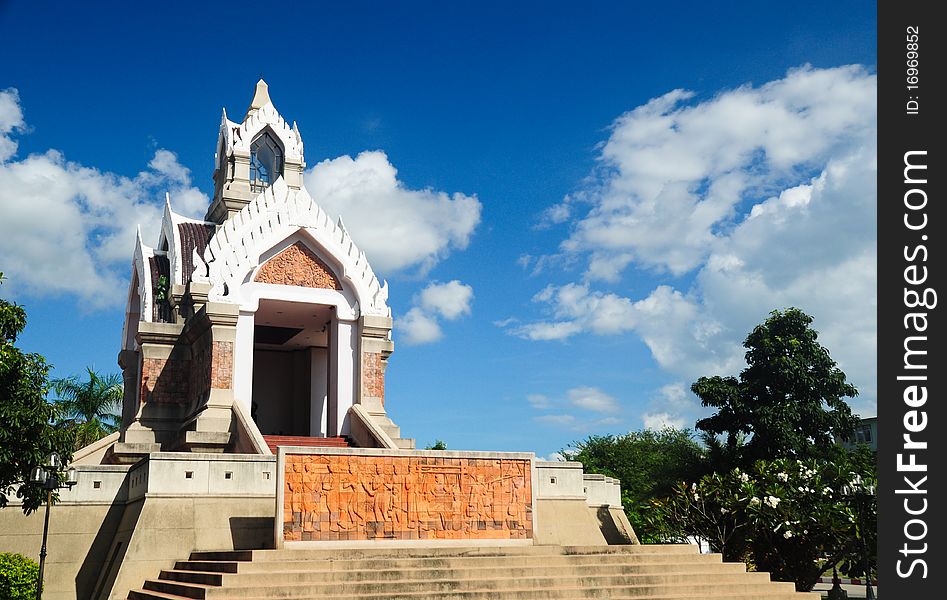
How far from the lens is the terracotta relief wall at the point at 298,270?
21.0 meters

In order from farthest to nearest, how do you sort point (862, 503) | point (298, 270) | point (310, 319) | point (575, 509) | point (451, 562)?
1. point (310, 319)
2. point (298, 270)
3. point (862, 503)
4. point (575, 509)
5. point (451, 562)

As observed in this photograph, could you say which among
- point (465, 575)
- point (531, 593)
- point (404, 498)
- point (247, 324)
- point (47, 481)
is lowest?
point (531, 593)

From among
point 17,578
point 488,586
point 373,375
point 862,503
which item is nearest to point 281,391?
point 373,375

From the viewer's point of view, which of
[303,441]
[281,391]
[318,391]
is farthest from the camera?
[281,391]

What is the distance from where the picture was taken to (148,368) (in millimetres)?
21297

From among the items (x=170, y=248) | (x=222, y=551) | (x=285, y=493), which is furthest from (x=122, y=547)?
(x=170, y=248)

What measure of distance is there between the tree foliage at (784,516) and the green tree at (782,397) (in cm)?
549

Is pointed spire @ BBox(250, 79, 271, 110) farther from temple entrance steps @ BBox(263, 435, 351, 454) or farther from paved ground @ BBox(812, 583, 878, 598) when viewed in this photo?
paved ground @ BBox(812, 583, 878, 598)

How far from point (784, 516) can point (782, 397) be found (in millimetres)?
8640

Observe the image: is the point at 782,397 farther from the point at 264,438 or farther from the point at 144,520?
the point at 144,520

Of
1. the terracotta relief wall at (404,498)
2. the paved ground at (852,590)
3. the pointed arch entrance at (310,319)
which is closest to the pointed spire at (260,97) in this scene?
the pointed arch entrance at (310,319)


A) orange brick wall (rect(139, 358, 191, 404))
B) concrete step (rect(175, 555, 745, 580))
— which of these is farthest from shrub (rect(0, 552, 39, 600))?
orange brick wall (rect(139, 358, 191, 404))

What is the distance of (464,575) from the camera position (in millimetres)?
12875
